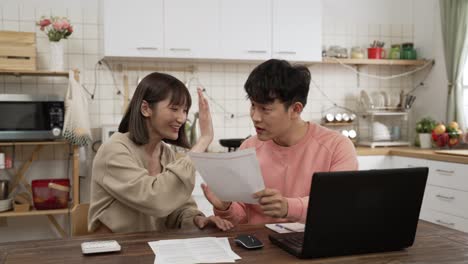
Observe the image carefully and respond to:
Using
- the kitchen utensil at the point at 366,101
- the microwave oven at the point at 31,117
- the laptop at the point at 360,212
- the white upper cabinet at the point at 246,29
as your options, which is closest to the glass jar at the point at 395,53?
the kitchen utensil at the point at 366,101

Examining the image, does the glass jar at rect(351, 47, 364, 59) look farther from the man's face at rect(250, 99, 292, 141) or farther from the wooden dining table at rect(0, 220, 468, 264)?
the wooden dining table at rect(0, 220, 468, 264)

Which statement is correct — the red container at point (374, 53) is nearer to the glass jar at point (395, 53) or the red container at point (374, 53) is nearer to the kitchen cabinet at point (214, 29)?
the glass jar at point (395, 53)

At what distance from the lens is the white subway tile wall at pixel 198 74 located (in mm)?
3570

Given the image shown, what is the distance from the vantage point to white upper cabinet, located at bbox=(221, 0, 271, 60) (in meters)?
3.65

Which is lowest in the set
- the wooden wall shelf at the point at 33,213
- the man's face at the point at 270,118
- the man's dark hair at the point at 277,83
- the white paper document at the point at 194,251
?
the wooden wall shelf at the point at 33,213

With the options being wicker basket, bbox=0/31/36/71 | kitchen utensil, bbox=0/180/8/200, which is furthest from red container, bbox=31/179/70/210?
wicker basket, bbox=0/31/36/71

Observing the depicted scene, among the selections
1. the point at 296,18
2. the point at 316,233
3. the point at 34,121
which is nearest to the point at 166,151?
the point at 316,233

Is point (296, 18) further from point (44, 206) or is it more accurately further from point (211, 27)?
point (44, 206)

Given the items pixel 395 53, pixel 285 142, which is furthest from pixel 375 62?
pixel 285 142

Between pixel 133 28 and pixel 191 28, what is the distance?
0.43 m

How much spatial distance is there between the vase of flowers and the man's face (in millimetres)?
2211

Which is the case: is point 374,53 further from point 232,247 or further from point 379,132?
point 232,247

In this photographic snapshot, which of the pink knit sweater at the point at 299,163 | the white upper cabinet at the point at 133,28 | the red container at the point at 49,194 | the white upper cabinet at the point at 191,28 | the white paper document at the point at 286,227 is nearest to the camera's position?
the white paper document at the point at 286,227

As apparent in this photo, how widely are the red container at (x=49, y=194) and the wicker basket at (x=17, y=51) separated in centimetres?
80
